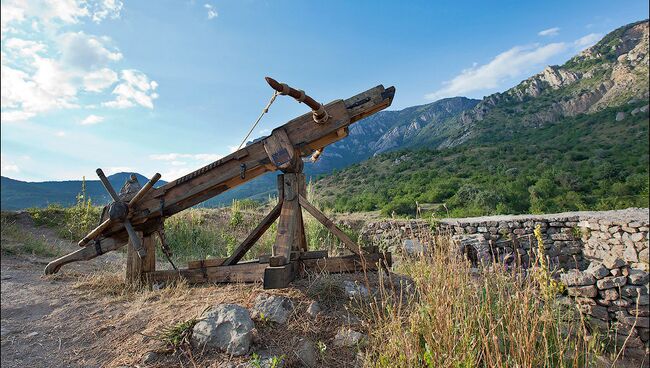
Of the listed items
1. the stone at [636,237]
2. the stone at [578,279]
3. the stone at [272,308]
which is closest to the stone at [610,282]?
the stone at [578,279]

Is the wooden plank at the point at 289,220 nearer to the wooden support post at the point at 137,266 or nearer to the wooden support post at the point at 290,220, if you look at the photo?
the wooden support post at the point at 290,220

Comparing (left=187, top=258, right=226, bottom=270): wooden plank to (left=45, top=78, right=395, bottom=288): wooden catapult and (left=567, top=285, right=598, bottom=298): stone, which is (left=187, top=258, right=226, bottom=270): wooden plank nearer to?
(left=45, top=78, right=395, bottom=288): wooden catapult

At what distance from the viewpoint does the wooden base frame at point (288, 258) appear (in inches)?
139

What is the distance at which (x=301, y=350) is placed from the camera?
2.61 m

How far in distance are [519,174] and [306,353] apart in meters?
22.9

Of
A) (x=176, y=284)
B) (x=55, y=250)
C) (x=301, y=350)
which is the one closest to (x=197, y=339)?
(x=301, y=350)

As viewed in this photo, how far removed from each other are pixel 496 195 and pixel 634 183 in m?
6.68

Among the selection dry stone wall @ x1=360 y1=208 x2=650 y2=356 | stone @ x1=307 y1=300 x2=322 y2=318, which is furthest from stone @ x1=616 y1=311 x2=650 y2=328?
stone @ x1=307 y1=300 x2=322 y2=318

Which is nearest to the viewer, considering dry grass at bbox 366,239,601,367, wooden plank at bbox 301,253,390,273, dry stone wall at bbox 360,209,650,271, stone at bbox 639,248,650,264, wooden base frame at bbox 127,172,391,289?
dry grass at bbox 366,239,601,367

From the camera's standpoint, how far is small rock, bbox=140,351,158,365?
2571 millimetres

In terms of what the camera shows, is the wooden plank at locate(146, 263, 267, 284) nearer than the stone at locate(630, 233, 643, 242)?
Yes

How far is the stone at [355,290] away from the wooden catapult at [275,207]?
0.82 feet

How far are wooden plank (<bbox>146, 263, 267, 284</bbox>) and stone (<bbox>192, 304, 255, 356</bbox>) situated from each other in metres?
0.96

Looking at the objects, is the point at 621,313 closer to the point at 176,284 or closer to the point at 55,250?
the point at 176,284
